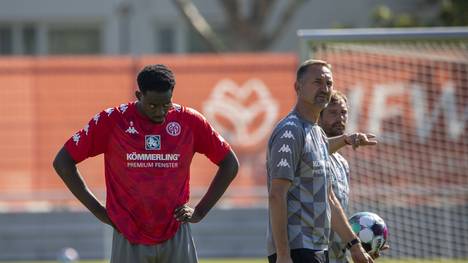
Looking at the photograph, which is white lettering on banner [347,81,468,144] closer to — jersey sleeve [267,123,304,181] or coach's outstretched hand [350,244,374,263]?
coach's outstretched hand [350,244,374,263]

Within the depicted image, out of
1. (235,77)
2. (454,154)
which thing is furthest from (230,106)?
(454,154)

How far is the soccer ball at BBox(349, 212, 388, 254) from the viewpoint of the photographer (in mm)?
8203

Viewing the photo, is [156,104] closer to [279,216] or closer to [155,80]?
[155,80]

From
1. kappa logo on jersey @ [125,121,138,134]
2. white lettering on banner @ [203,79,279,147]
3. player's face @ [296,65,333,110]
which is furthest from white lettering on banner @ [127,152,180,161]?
white lettering on banner @ [203,79,279,147]

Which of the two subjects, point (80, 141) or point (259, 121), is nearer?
point (80, 141)

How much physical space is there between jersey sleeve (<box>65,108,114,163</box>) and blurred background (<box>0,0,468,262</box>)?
3600 mm

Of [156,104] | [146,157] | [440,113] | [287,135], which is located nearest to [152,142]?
[146,157]

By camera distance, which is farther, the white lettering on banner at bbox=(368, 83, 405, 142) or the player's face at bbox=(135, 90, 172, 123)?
the white lettering on banner at bbox=(368, 83, 405, 142)

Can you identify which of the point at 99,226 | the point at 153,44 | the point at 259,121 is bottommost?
the point at 99,226

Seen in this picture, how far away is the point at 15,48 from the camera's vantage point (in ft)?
94.1

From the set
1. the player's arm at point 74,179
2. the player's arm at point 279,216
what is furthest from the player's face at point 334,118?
the player's arm at point 74,179

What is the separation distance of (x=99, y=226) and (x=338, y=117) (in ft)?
34.5

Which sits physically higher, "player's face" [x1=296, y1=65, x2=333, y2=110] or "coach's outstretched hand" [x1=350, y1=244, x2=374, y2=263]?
"player's face" [x1=296, y1=65, x2=333, y2=110]

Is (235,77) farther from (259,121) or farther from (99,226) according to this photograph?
(99,226)
